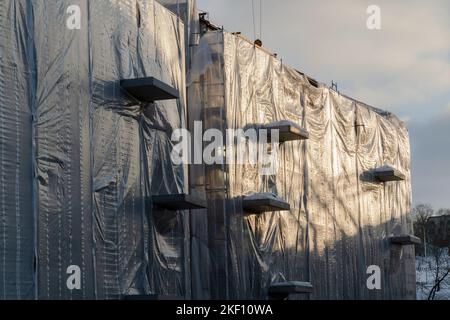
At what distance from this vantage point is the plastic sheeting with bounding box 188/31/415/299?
Answer: 795 inches

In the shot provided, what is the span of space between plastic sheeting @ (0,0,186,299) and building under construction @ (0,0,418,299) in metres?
0.03

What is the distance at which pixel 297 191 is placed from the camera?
2380cm

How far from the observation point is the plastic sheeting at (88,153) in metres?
12.9

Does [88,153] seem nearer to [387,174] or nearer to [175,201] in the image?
[175,201]

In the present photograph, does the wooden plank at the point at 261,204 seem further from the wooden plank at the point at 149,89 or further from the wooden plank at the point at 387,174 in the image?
the wooden plank at the point at 387,174

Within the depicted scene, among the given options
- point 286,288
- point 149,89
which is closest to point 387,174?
point 286,288

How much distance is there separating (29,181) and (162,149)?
14.6 feet

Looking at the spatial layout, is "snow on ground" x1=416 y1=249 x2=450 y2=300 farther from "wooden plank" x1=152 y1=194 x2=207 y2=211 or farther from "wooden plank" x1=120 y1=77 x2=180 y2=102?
"wooden plank" x1=120 y1=77 x2=180 y2=102

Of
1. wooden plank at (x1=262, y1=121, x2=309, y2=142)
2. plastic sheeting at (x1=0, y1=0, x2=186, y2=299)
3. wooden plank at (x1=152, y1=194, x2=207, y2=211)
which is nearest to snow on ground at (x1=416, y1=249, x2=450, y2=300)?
wooden plank at (x1=262, y1=121, x2=309, y2=142)

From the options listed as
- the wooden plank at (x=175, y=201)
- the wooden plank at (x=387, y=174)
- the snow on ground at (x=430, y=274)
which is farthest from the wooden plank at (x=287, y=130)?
the snow on ground at (x=430, y=274)

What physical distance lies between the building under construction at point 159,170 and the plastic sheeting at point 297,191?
0.05 metres

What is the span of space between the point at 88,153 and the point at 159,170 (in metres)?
2.71

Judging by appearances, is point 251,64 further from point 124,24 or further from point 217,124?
point 124,24
